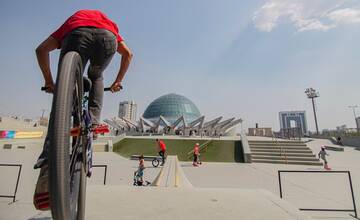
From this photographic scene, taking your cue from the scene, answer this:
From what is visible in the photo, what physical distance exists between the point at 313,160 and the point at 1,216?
2098 cm

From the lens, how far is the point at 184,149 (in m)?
22.8

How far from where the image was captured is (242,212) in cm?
295

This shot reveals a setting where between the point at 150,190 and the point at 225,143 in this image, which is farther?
the point at 225,143

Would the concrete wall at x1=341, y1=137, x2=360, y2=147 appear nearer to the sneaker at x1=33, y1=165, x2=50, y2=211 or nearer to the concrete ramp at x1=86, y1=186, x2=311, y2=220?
the concrete ramp at x1=86, y1=186, x2=311, y2=220

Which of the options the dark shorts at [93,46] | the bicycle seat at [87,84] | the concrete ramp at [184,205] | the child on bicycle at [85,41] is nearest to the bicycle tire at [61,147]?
the child on bicycle at [85,41]

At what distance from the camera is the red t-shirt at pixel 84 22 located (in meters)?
1.87

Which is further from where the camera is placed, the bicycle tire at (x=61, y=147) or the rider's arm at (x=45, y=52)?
the rider's arm at (x=45, y=52)

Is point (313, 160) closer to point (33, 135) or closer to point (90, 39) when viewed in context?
point (90, 39)

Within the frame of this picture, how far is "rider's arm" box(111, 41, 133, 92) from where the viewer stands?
8.33ft

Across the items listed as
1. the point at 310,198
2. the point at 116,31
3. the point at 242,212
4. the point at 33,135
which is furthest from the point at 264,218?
the point at 33,135

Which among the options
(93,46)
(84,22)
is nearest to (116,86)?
(93,46)

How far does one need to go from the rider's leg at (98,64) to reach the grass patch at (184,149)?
17.3m

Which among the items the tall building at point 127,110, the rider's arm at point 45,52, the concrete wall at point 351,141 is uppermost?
the tall building at point 127,110

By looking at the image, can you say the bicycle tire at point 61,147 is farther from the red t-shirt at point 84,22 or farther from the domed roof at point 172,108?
the domed roof at point 172,108
